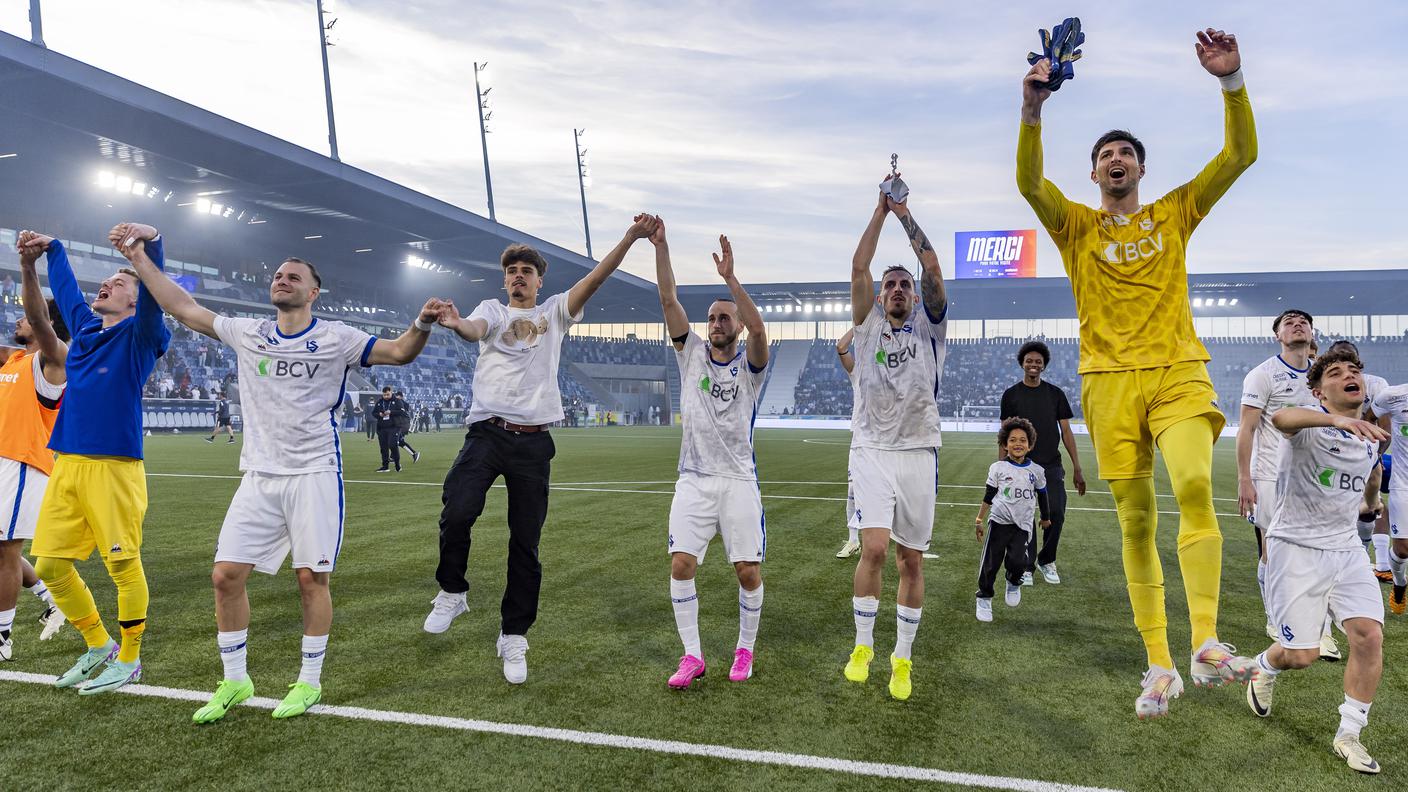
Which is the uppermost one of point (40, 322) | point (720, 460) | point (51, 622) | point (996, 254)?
point (996, 254)

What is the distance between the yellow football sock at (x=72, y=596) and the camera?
4289 mm

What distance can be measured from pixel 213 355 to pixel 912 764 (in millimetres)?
44406

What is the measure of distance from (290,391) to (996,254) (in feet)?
202

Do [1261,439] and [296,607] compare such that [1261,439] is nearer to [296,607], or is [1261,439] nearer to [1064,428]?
[1064,428]

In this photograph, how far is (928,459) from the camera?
4.75 meters

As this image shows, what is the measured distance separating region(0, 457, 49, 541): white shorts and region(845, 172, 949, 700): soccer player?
4.58 m

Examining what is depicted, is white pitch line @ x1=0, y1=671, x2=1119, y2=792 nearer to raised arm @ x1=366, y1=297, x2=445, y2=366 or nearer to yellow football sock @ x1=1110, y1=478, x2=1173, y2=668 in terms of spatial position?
yellow football sock @ x1=1110, y1=478, x2=1173, y2=668

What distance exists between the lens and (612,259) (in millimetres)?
4934

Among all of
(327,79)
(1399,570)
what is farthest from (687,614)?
(327,79)

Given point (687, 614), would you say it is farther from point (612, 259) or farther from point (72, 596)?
point (72, 596)

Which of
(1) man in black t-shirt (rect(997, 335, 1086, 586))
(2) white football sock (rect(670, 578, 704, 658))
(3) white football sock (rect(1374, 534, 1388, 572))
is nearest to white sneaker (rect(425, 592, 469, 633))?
(2) white football sock (rect(670, 578, 704, 658))

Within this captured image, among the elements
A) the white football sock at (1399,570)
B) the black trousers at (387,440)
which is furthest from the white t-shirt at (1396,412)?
the black trousers at (387,440)

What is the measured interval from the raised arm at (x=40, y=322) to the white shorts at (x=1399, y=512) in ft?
29.3

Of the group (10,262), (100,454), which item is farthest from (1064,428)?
(10,262)
